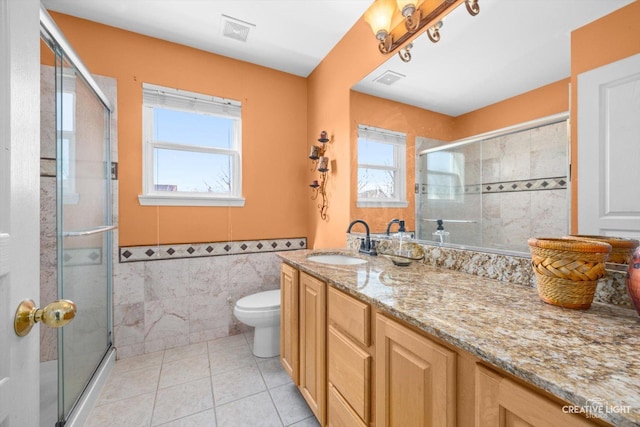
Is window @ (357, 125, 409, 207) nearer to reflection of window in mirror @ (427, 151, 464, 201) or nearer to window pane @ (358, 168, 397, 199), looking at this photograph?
window pane @ (358, 168, 397, 199)

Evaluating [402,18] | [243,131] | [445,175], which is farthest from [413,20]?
[243,131]

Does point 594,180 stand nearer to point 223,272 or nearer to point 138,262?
point 223,272

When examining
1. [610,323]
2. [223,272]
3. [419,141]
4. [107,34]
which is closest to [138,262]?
[223,272]

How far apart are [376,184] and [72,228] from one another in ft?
6.11

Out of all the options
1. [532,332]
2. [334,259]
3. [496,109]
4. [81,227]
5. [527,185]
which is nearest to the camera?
[532,332]

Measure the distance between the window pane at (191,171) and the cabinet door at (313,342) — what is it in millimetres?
1423

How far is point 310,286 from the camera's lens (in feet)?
4.53

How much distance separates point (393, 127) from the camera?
5.68ft

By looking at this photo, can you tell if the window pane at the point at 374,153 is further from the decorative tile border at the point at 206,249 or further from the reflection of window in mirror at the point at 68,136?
the reflection of window in mirror at the point at 68,136

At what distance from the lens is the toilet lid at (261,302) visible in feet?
6.55

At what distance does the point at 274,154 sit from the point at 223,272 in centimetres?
122

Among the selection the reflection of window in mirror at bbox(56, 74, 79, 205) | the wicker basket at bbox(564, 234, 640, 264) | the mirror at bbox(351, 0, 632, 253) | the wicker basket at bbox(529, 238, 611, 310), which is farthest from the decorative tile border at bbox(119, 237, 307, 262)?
the wicker basket at bbox(564, 234, 640, 264)

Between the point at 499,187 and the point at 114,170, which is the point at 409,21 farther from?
the point at 114,170

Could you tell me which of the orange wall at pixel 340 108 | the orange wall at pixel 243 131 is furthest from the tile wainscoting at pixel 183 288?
the orange wall at pixel 340 108
